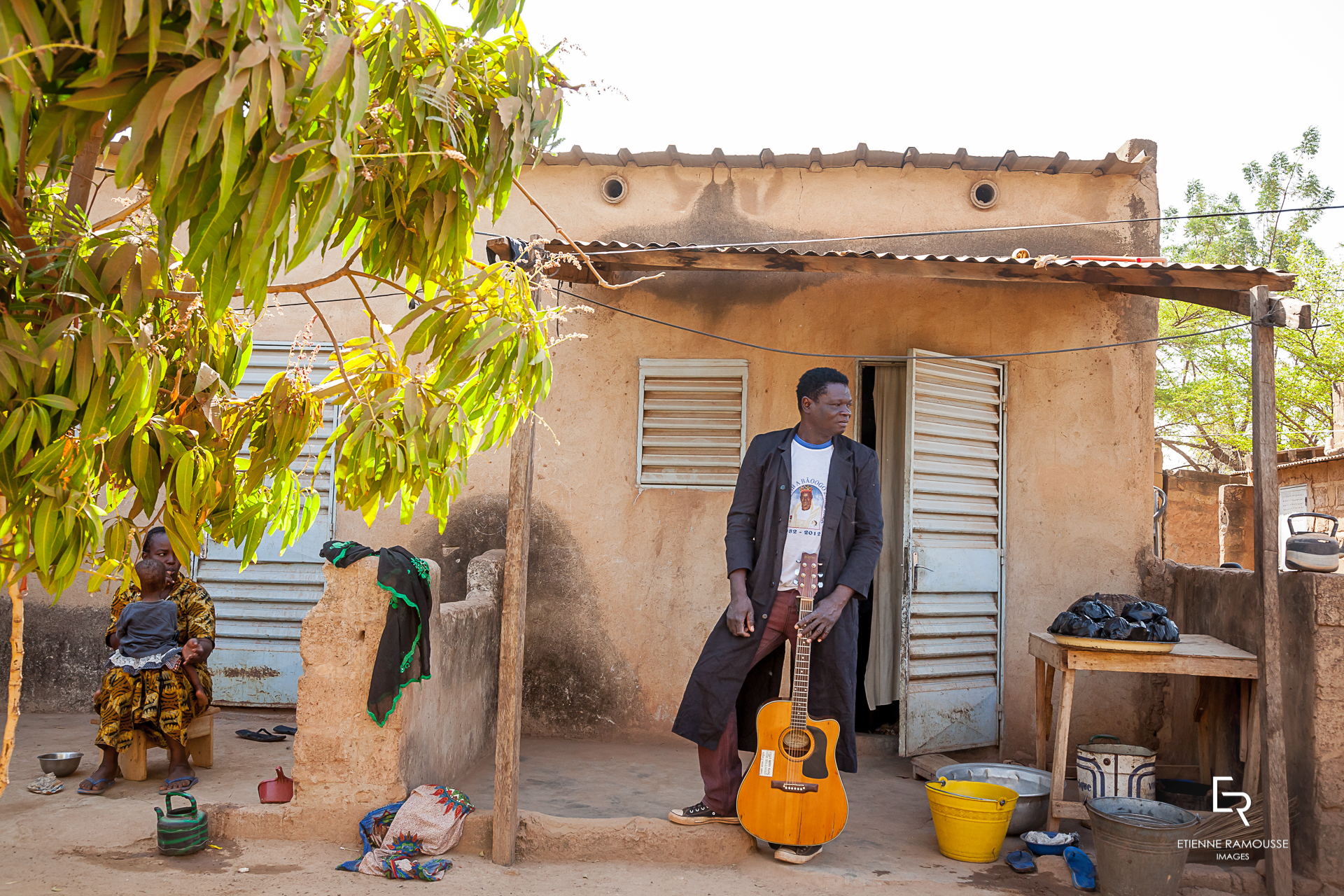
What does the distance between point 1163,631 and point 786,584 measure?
1859mm

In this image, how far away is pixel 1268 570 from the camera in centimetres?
423

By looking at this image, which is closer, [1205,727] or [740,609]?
[740,609]

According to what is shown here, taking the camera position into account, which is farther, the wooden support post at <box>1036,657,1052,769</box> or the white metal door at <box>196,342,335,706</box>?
the white metal door at <box>196,342,335,706</box>

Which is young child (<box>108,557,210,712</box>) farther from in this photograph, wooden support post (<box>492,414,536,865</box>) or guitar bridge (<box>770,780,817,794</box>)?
guitar bridge (<box>770,780,817,794</box>)

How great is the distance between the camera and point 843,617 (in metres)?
4.29

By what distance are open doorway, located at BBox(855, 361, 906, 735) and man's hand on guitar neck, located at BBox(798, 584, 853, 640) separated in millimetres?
2409

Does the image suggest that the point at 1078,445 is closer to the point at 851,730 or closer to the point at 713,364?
the point at 713,364

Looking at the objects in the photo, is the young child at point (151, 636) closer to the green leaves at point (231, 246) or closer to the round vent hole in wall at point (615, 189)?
the green leaves at point (231, 246)

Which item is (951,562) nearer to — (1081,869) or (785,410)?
(785,410)

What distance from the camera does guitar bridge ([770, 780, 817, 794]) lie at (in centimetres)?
411

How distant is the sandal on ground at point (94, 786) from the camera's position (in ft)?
16.3

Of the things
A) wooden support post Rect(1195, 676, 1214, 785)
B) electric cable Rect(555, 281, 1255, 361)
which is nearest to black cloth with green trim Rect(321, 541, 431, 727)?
electric cable Rect(555, 281, 1255, 361)

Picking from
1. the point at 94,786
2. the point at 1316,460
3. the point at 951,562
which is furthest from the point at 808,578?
the point at 1316,460

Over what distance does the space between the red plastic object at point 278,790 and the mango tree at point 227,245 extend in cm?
225
